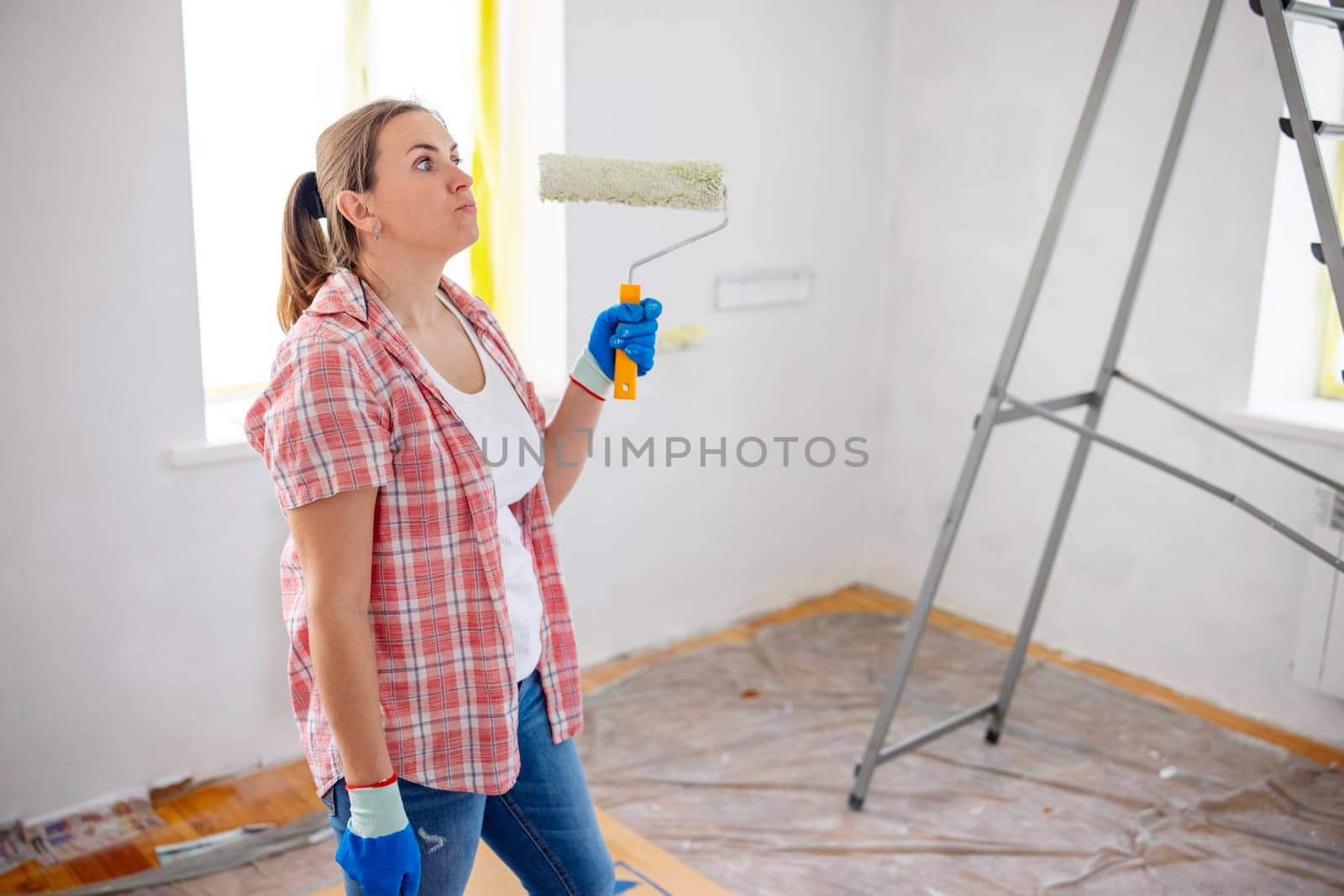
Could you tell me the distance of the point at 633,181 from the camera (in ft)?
5.67

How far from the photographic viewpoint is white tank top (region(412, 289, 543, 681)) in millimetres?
1389

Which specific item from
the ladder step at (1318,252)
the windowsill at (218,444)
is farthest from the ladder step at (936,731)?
the ladder step at (1318,252)

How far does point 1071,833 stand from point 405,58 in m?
2.22

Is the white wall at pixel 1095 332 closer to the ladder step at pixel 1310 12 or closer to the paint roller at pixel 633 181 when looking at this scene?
the ladder step at pixel 1310 12

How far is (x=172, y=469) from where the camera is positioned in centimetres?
238

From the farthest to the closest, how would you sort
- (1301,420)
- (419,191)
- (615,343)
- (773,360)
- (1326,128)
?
(773,360) → (1301,420) → (1326,128) → (615,343) → (419,191)

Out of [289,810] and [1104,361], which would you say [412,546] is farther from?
[1104,361]

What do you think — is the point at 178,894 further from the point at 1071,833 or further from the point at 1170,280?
the point at 1170,280

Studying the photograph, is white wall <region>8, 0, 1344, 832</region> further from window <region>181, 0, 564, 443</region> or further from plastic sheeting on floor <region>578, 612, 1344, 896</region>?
plastic sheeting on floor <region>578, 612, 1344, 896</region>

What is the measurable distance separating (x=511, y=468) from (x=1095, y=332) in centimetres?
215

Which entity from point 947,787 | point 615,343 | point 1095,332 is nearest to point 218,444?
point 615,343

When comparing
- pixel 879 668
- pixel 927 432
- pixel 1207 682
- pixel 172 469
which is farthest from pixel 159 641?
pixel 1207 682

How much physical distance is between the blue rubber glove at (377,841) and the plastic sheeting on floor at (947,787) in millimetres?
1106

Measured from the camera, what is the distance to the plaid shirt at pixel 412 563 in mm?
1259
